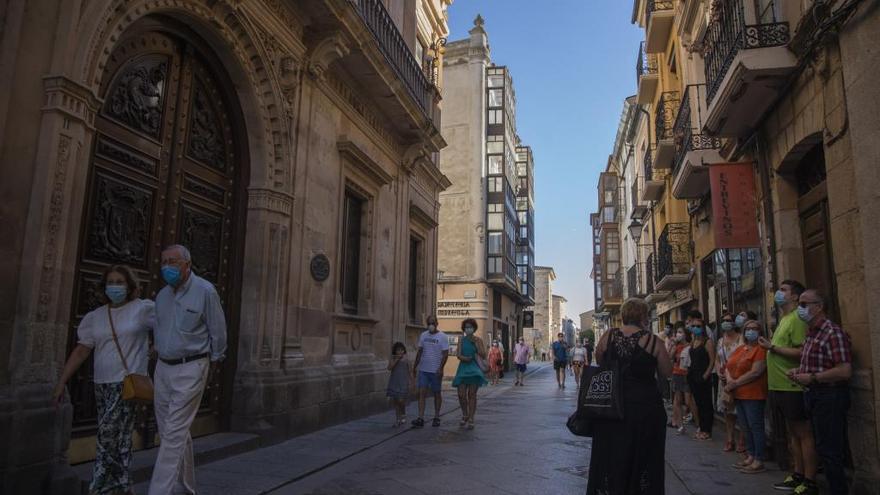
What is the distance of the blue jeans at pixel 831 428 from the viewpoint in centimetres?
483

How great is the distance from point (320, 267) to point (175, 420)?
16.1 feet

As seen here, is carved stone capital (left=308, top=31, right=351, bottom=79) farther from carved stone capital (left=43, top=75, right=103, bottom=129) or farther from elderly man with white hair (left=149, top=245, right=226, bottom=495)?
elderly man with white hair (left=149, top=245, right=226, bottom=495)

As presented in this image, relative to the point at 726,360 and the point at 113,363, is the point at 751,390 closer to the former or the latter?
the point at 726,360

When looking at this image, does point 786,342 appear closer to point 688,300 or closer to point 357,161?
point 357,161

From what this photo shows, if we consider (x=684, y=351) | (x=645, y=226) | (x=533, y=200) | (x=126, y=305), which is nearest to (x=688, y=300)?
(x=684, y=351)

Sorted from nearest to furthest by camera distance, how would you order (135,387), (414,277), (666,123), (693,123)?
(135,387)
(693,123)
(414,277)
(666,123)

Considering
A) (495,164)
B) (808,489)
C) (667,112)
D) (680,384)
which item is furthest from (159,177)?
(495,164)

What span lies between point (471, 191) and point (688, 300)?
15823mm

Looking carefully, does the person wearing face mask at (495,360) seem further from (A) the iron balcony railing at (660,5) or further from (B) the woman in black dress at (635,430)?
(B) the woman in black dress at (635,430)

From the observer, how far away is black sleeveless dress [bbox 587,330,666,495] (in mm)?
3957

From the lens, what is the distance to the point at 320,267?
9023mm

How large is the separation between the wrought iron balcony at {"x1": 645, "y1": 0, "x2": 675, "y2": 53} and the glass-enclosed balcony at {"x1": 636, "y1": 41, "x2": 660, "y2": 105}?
4.07 feet

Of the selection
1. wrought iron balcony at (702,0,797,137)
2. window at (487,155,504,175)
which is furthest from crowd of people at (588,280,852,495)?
window at (487,155,504,175)

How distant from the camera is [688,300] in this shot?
49.1 ft
